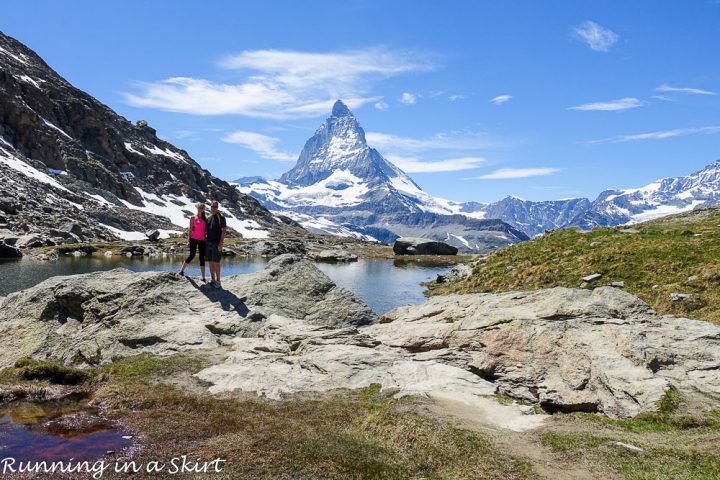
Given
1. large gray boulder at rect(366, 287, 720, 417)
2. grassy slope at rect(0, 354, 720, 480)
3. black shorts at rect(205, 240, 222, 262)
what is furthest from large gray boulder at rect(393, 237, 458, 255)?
grassy slope at rect(0, 354, 720, 480)

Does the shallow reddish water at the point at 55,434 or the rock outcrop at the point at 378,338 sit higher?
the rock outcrop at the point at 378,338

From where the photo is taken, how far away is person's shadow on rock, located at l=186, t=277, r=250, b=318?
26.9m

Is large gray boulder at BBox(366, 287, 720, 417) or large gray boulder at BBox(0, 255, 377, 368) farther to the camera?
Result: large gray boulder at BBox(0, 255, 377, 368)

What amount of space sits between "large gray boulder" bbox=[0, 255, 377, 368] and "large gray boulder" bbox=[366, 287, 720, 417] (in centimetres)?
543

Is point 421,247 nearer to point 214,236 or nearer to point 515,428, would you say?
point 214,236

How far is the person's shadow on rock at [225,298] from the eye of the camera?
26.9 metres

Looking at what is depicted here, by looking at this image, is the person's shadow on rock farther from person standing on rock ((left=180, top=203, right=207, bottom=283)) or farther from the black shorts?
the black shorts

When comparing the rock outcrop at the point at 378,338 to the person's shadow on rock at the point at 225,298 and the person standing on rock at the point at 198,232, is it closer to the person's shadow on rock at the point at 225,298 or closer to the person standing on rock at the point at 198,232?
the person's shadow on rock at the point at 225,298

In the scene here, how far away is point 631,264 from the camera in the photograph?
1448 inches

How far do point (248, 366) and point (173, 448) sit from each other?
7.05 m

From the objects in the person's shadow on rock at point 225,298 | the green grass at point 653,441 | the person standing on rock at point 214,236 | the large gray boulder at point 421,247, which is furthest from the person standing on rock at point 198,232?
the large gray boulder at point 421,247

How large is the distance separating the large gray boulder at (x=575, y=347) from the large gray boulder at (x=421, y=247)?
495 feet

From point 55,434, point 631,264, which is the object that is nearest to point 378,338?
point 55,434

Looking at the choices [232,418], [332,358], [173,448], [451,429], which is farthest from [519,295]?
[173,448]
